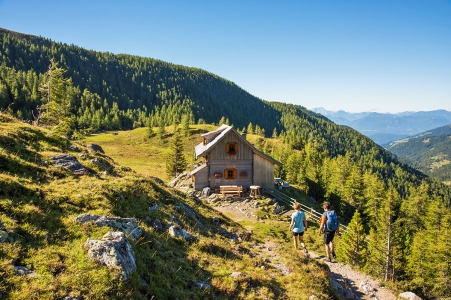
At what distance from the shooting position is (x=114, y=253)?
7.53 m

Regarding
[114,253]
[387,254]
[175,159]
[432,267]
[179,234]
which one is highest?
[114,253]

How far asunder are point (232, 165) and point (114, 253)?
2885cm

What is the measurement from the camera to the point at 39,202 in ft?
31.0

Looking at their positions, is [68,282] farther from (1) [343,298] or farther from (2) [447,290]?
(2) [447,290]

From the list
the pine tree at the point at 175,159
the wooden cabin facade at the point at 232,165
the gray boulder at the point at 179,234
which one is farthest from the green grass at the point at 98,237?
the pine tree at the point at 175,159

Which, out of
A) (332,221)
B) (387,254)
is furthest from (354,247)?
(332,221)

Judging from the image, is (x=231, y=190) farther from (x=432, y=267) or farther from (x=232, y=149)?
(x=432, y=267)

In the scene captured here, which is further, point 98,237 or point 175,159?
point 175,159

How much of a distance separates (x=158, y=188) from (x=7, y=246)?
10.3 metres

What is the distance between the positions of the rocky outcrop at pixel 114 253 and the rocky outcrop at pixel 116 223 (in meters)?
1.07

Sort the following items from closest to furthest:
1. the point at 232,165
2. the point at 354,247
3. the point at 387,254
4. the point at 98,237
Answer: the point at 98,237 → the point at 354,247 → the point at 387,254 → the point at 232,165

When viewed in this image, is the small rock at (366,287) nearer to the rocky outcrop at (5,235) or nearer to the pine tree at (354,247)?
the rocky outcrop at (5,235)

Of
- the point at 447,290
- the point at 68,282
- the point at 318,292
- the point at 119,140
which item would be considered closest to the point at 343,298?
Result: the point at 318,292

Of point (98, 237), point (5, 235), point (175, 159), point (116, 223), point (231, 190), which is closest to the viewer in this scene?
point (5, 235)
